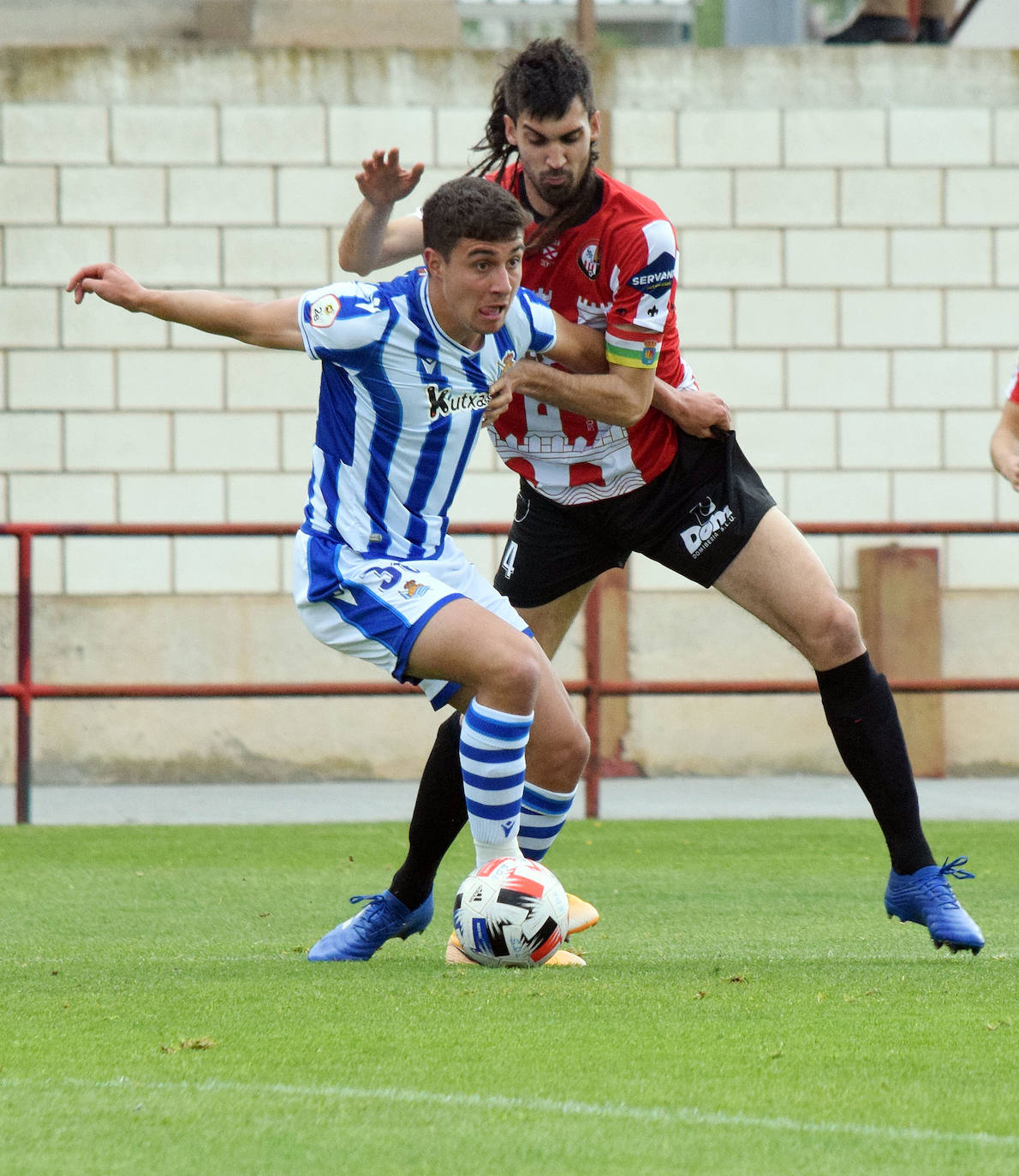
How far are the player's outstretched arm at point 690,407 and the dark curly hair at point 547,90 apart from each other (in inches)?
17.1

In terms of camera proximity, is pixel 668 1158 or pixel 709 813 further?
pixel 709 813

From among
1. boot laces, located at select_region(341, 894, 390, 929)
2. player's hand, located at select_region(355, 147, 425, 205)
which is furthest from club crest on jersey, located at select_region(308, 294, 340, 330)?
boot laces, located at select_region(341, 894, 390, 929)

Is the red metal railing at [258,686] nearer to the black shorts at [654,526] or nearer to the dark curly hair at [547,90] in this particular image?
the black shorts at [654,526]

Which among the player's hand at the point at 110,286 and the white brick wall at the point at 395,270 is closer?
the player's hand at the point at 110,286

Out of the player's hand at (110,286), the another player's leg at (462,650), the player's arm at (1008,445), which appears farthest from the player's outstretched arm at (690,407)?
the player's hand at (110,286)

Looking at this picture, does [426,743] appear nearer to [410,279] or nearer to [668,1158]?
[410,279]

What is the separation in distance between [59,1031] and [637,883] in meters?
2.65

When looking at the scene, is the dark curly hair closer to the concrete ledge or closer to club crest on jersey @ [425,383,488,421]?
club crest on jersey @ [425,383,488,421]

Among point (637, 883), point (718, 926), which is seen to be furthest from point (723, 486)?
point (637, 883)

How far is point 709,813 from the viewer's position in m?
7.91

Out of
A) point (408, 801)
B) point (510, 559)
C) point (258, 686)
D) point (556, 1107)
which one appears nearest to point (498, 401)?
point (510, 559)

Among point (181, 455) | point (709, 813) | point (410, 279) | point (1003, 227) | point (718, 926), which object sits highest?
point (1003, 227)

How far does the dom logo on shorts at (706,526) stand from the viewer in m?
4.04

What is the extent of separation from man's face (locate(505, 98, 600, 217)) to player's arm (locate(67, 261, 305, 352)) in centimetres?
61
